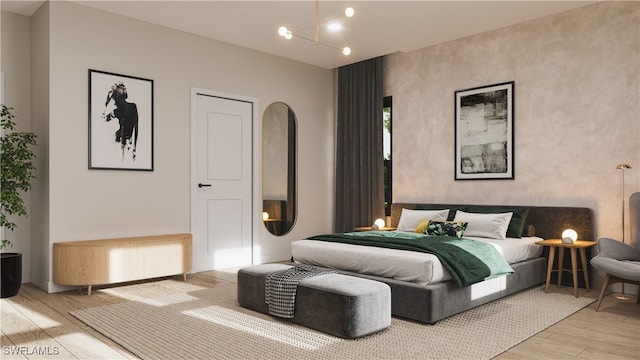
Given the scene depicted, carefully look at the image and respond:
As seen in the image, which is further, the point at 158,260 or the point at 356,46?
the point at 356,46

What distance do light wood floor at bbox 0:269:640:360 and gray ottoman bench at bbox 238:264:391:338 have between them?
0.77m

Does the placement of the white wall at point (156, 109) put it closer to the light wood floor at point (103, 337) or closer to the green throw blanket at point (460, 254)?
the light wood floor at point (103, 337)

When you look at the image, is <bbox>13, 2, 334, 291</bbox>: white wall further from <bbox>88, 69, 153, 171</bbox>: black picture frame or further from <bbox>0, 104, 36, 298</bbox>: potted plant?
<bbox>0, 104, 36, 298</bbox>: potted plant

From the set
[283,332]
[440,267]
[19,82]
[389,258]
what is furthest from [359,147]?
[19,82]

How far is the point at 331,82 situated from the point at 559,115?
3223 mm

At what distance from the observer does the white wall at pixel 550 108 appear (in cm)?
448

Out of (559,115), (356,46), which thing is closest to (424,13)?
(356,46)

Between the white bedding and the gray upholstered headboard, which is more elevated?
the gray upholstered headboard

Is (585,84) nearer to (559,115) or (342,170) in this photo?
(559,115)

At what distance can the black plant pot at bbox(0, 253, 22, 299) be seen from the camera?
416cm

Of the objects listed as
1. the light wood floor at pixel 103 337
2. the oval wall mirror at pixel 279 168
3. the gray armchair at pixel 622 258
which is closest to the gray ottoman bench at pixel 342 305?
the light wood floor at pixel 103 337

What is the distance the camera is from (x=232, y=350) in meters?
2.87

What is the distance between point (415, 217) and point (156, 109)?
9.97 ft

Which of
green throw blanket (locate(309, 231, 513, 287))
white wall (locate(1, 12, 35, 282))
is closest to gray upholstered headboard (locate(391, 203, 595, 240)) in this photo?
green throw blanket (locate(309, 231, 513, 287))
